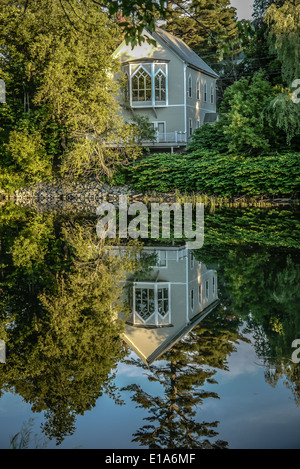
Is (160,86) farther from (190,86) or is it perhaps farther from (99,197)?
(99,197)

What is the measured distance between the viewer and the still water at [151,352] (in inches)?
158

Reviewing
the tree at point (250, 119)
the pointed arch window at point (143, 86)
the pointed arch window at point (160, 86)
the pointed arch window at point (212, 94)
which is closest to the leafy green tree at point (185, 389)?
the tree at point (250, 119)

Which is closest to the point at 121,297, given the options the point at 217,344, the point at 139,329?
the point at 139,329

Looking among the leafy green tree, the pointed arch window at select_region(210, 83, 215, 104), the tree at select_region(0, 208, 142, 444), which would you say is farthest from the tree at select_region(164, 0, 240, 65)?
the leafy green tree

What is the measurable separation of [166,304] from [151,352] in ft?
7.05

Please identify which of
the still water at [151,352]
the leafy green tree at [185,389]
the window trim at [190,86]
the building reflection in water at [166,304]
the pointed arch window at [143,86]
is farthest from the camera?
the window trim at [190,86]

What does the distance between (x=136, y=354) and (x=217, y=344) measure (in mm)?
905

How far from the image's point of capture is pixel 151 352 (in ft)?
18.9

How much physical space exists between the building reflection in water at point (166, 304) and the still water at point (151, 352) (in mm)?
23

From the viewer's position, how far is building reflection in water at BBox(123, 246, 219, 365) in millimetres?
6219

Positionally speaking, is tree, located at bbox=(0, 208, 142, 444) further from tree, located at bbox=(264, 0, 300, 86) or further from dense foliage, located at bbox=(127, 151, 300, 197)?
tree, located at bbox=(264, 0, 300, 86)

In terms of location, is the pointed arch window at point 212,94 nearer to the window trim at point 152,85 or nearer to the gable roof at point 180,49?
the gable roof at point 180,49

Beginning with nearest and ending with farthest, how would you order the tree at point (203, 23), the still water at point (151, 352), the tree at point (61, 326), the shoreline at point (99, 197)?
1. the still water at point (151, 352)
2. the tree at point (61, 326)
3. the shoreline at point (99, 197)
4. the tree at point (203, 23)

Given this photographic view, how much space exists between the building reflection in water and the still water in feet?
0.08
